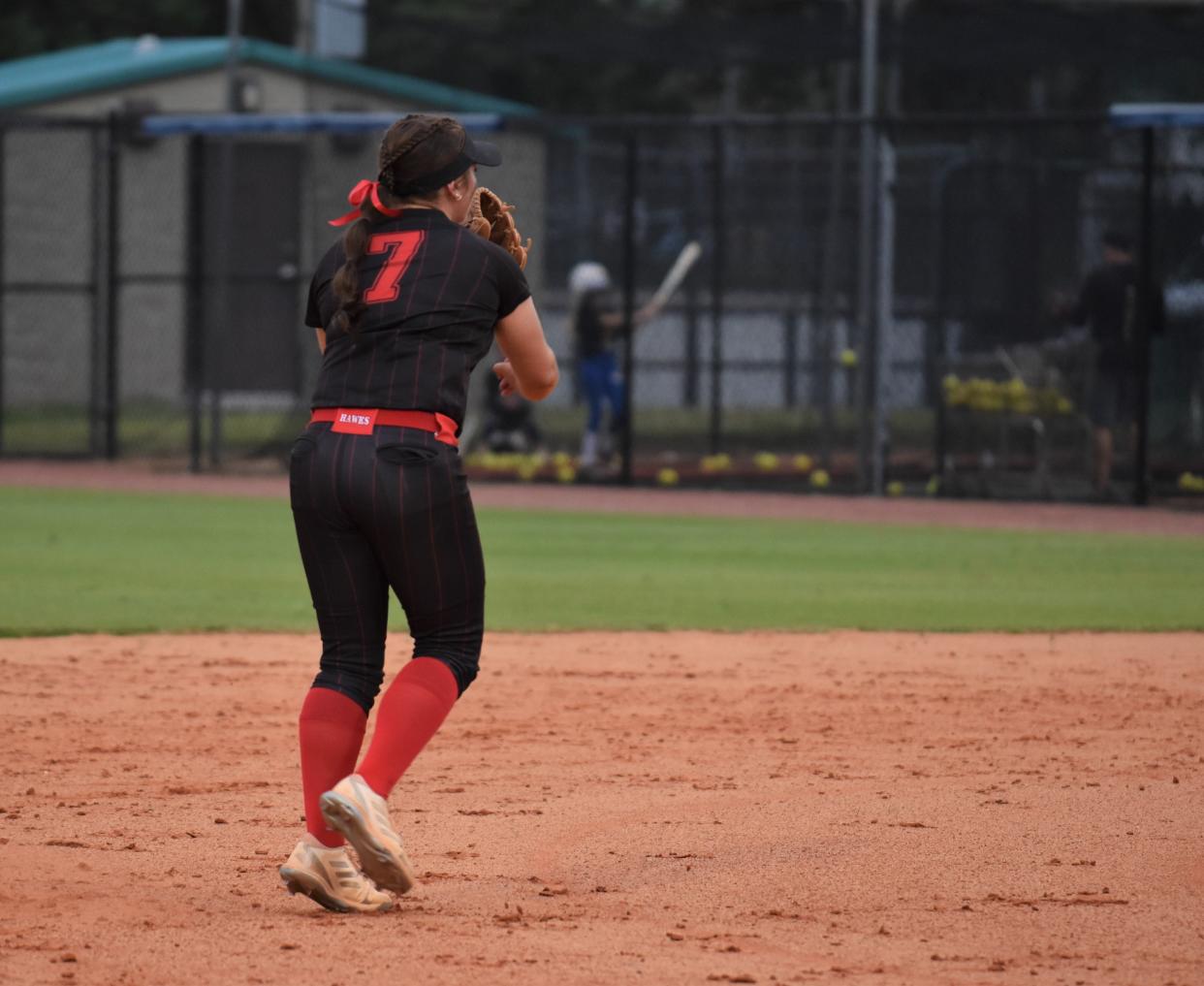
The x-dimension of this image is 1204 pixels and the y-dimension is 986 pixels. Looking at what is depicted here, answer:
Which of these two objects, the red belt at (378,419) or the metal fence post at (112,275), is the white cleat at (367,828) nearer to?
the red belt at (378,419)

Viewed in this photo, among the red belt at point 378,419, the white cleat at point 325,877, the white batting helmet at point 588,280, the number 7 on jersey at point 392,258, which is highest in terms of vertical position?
the white batting helmet at point 588,280

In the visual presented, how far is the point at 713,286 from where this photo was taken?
59.5 feet

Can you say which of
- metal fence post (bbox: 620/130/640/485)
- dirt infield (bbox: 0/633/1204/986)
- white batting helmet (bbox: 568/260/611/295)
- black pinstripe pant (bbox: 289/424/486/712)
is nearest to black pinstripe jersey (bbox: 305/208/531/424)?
black pinstripe pant (bbox: 289/424/486/712)

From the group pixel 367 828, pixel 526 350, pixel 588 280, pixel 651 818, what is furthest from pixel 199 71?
pixel 367 828

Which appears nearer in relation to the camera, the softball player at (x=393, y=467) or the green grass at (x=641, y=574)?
the softball player at (x=393, y=467)

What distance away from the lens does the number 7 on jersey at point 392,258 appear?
15.3 ft

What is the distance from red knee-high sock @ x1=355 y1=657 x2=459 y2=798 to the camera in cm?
467

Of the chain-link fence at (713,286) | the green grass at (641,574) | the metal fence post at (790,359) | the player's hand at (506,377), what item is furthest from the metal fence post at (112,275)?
the player's hand at (506,377)

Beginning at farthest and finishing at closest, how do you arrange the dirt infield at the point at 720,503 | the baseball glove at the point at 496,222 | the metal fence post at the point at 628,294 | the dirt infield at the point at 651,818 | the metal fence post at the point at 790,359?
the metal fence post at the point at 790,359 < the metal fence post at the point at 628,294 < the dirt infield at the point at 720,503 < the baseball glove at the point at 496,222 < the dirt infield at the point at 651,818

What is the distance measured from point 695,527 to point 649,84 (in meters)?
21.7

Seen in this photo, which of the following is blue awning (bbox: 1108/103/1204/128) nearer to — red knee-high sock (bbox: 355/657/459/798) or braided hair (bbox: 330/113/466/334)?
braided hair (bbox: 330/113/466/334)

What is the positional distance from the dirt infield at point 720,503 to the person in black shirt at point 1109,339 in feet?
2.09

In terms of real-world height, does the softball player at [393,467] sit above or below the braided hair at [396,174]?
below

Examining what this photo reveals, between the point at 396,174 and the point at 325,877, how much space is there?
65.4 inches
